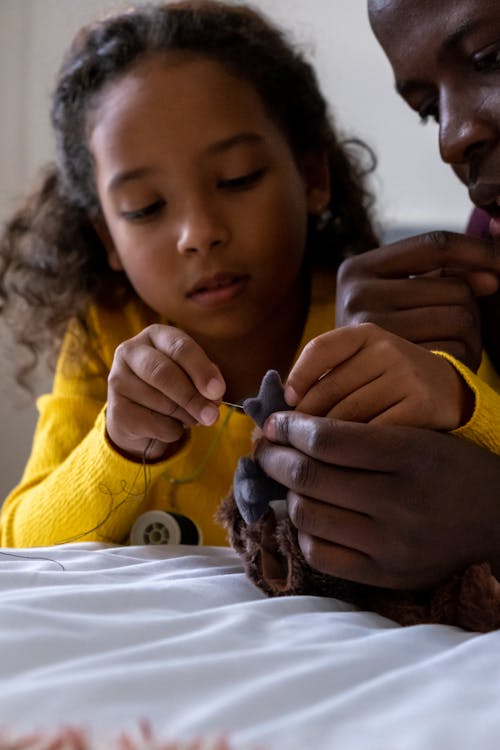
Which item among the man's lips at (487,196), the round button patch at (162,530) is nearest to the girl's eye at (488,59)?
the man's lips at (487,196)

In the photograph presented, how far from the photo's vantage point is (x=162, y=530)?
101 cm

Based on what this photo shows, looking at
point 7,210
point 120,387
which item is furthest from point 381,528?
point 7,210

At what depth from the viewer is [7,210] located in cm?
202

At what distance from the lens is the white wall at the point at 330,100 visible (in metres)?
1.92

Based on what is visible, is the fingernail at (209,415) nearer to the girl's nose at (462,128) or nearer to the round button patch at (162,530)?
the round button patch at (162,530)

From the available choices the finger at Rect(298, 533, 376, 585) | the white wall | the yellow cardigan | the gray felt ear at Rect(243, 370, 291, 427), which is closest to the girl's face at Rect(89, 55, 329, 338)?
the yellow cardigan

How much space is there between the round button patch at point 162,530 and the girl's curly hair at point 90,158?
1.50 feet

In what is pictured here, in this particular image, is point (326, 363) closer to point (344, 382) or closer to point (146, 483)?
point (344, 382)

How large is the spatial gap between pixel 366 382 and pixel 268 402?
77 millimetres

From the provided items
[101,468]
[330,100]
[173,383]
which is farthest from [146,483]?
[330,100]

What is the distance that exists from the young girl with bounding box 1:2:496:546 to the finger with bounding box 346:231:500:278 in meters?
0.23

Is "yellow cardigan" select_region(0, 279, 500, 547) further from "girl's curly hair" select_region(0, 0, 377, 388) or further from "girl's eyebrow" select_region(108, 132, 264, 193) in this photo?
"girl's eyebrow" select_region(108, 132, 264, 193)

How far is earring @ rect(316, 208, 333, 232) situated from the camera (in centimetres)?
138

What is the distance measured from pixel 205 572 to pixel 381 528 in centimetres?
17
